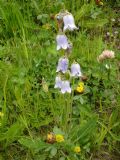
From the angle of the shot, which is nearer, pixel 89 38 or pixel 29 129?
pixel 29 129

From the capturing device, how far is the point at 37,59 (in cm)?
255

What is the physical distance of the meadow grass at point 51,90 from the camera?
2.04m

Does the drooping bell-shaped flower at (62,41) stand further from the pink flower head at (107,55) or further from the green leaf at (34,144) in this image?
the pink flower head at (107,55)

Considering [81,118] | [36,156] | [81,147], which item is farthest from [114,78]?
[36,156]

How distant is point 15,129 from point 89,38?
1.06m

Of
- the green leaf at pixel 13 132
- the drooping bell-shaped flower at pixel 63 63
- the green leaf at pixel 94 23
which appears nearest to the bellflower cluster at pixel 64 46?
the drooping bell-shaped flower at pixel 63 63

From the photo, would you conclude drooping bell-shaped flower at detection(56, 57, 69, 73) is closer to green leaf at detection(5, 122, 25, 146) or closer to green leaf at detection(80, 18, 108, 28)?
green leaf at detection(5, 122, 25, 146)

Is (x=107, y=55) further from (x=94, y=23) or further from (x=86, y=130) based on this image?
(x=94, y=23)

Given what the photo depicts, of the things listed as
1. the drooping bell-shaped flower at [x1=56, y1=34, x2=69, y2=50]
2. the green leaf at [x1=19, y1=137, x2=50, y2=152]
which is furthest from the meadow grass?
the drooping bell-shaped flower at [x1=56, y1=34, x2=69, y2=50]

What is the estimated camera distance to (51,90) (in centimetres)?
234

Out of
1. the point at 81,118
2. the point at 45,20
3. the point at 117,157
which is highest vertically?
the point at 45,20

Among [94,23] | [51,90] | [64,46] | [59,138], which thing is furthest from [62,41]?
[94,23]

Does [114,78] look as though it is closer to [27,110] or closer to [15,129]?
[27,110]

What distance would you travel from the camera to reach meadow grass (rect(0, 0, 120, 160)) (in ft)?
6.70
